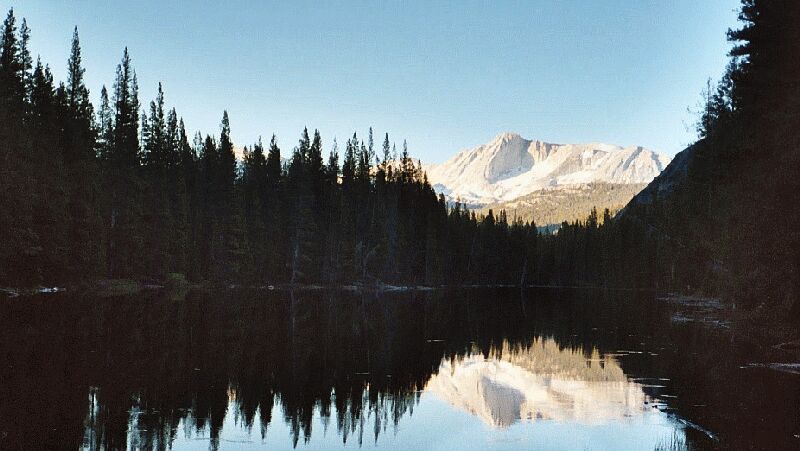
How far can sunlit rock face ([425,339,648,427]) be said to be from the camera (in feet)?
58.8

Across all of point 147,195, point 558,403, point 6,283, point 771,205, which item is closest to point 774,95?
point 771,205

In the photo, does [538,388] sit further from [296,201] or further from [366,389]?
[296,201]

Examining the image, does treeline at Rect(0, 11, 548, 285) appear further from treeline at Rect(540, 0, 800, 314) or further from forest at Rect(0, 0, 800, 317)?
treeline at Rect(540, 0, 800, 314)

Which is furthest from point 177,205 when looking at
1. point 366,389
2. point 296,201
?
point 366,389

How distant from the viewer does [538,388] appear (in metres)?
21.9

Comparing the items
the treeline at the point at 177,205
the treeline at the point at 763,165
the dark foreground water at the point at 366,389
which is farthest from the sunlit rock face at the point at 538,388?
the treeline at the point at 177,205

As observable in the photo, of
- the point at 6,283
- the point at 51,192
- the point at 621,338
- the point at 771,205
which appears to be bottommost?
the point at 621,338

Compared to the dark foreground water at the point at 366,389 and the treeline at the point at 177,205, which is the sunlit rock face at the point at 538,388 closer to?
the dark foreground water at the point at 366,389

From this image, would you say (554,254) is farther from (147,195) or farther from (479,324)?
A: (479,324)

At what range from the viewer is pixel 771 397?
17797mm

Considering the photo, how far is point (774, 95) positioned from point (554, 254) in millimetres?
168711

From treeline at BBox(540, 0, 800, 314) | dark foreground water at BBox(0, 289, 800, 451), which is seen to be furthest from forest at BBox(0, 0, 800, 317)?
dark foreground water at BBox(0, 289, 800, 451)

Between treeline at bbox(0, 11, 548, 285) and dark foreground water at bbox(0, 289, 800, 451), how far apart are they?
22.4 m

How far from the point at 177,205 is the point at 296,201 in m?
21.4
